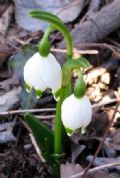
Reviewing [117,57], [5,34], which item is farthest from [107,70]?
[5,34]

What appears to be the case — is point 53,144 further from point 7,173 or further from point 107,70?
point 107,70

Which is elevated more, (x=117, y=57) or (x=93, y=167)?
(x=117, y=57)

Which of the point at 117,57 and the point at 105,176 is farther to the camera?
the point at 117,57

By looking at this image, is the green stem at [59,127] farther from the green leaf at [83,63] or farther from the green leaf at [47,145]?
the green leaf at [83,63]

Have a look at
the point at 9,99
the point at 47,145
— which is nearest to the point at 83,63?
the point at 47,145

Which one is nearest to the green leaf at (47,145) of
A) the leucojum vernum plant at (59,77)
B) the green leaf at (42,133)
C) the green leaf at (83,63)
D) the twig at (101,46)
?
the green leaf at (42,133)

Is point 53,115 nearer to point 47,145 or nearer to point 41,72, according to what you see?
point 47,145
